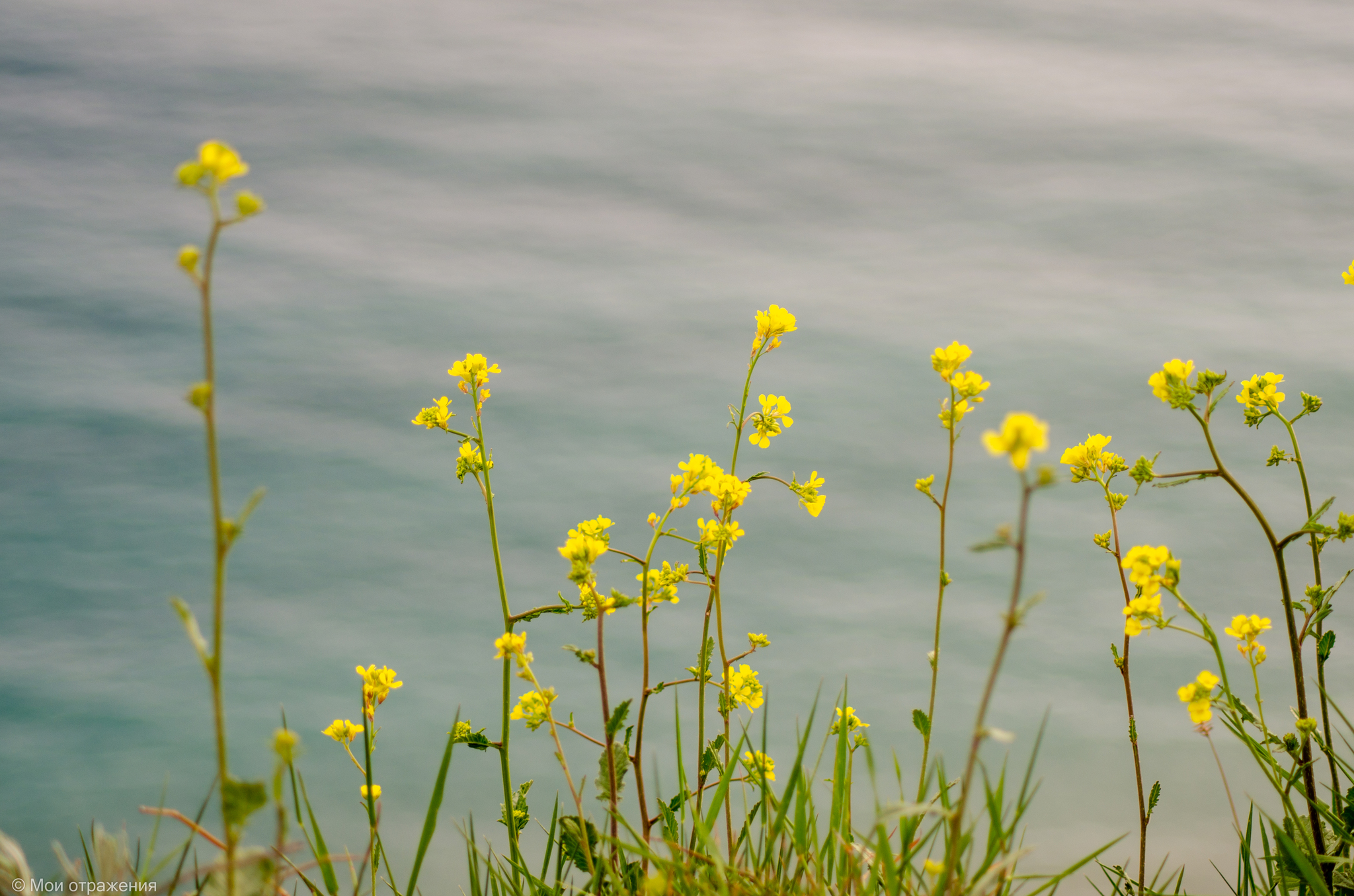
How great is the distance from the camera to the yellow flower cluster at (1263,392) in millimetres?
2857

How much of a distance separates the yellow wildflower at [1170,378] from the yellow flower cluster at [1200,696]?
2.42 ft

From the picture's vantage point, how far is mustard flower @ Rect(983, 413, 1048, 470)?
1266mm

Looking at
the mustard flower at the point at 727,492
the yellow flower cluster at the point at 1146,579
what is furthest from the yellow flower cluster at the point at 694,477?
the yellow flower cluster at the point at 1146,579

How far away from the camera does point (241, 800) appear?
127 cm

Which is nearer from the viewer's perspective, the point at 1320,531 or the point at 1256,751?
the point at 1256,751

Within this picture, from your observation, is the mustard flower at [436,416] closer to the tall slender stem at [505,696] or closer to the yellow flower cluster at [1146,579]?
the tall slender stem at [505,696]

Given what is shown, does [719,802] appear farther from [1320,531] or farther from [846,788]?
[1320,531]

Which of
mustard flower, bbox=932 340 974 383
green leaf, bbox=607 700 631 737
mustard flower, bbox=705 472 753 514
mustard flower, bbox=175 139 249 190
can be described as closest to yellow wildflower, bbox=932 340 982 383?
mustard flower, bbox=932 340 974 383

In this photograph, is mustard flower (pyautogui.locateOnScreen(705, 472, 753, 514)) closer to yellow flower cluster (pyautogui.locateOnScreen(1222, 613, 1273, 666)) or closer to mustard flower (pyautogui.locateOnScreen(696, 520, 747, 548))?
mustard flower (pyautogui.locateOnScreen(696, 520, 747, 548))

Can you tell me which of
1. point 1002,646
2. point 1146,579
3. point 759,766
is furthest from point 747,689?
point 1002,646

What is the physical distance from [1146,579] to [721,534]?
3.57 ft

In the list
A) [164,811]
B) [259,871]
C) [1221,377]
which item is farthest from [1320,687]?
[164,811]

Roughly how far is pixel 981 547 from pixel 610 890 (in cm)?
172

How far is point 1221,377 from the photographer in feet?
8.41
